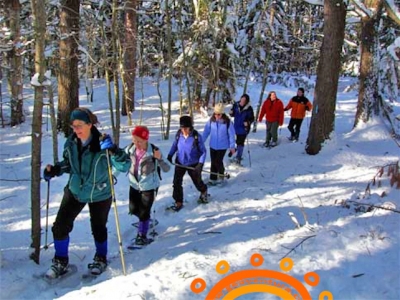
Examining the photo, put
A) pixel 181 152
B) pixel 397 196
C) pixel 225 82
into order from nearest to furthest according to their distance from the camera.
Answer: pixel 397 196 → pixel 181 152 → pixel 225 82

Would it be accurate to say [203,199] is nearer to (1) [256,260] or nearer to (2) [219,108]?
(2) [219,108]

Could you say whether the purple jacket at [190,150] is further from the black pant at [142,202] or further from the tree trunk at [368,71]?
the tree trunk at [368,71]

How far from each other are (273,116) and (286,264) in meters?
8.24

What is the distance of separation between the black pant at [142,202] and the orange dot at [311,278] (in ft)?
8.52

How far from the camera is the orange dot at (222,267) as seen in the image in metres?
4.30

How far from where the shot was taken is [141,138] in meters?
5.66

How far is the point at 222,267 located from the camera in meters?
4.39

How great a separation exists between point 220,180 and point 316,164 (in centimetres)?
265

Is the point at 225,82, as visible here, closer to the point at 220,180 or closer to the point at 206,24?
the point at 206,24

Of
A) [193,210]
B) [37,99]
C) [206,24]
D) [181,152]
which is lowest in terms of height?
[193,210]

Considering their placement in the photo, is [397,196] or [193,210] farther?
[193,210]

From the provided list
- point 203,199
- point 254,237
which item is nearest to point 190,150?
point 203,199

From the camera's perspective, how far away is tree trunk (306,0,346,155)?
9742 millimetres

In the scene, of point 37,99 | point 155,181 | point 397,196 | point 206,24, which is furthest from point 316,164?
point 206,24
